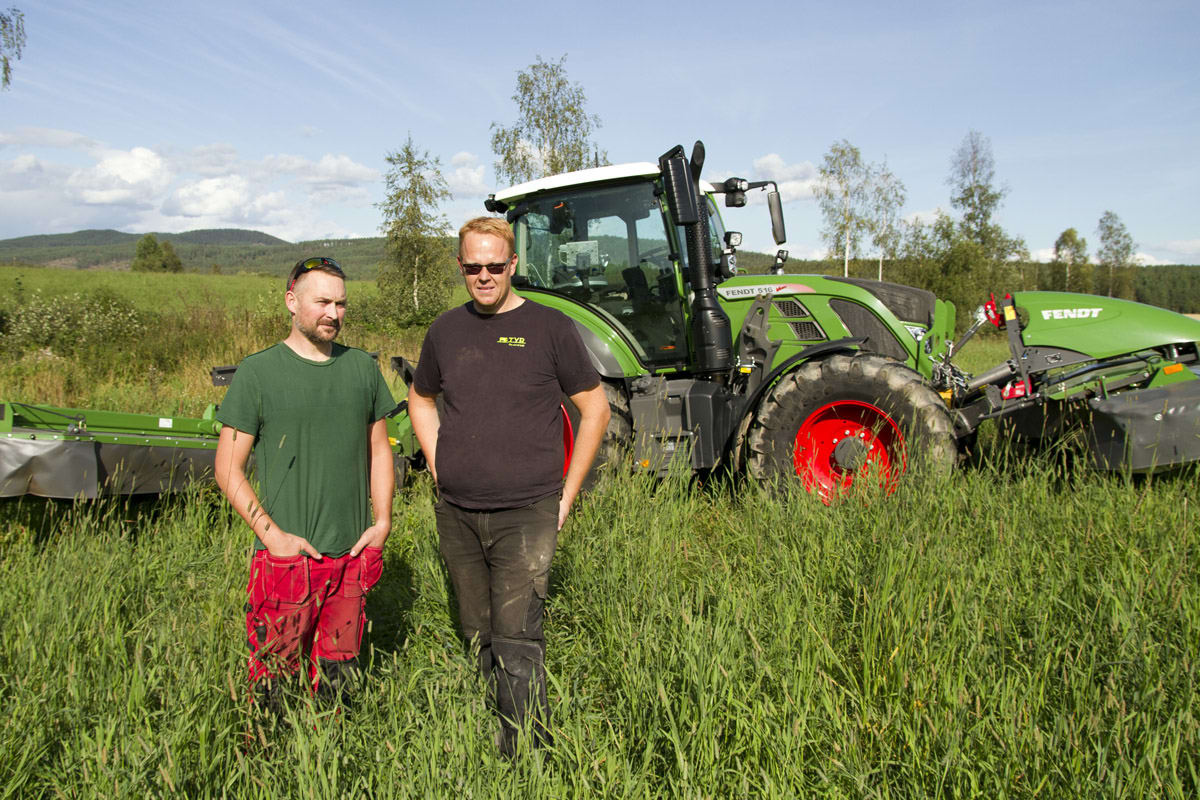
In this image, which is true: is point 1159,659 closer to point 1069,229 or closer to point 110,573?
point 110,573

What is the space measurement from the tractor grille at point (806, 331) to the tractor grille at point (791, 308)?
2.5 inches

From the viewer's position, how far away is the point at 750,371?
5.30 metres

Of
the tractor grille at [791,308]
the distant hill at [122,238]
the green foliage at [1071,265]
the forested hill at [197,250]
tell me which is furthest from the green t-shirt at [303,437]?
the distant hill at [122,238]

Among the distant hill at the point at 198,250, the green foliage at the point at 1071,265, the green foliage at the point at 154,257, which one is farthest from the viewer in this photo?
the distant hill at the point at 198,250

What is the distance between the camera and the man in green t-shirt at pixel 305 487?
227cm

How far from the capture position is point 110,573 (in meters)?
3.45

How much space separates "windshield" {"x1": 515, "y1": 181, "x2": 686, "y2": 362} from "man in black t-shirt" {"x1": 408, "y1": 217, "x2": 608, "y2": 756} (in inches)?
112

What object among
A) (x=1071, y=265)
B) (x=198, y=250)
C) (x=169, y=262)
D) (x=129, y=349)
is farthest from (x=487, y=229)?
(x=198, y=250)

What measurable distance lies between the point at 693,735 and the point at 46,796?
1.69 m

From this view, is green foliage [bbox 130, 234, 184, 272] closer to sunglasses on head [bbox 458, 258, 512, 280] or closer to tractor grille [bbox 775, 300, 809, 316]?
tractor grille [bbox 775, 300, 809, 316]

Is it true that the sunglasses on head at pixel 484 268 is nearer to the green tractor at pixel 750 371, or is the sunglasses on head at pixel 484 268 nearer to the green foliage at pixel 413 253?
the green tractor at pixel 750 371

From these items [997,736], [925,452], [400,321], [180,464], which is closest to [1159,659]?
[997,736]

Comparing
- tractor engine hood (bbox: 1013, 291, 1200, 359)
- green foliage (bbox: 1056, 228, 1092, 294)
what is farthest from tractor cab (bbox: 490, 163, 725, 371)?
green foliage (bbox: 1056, 228, 1092, 294)

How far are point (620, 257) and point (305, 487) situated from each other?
348 cm
